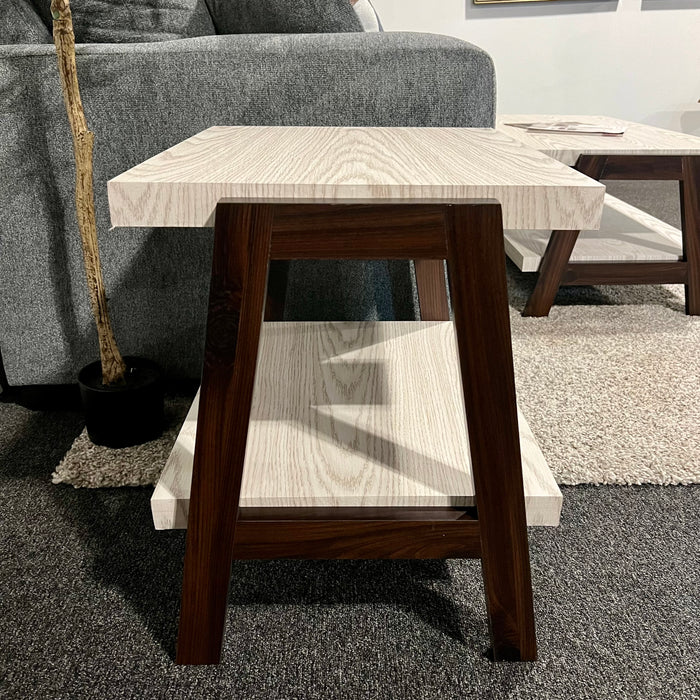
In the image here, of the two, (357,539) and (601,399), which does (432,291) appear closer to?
(601,399)

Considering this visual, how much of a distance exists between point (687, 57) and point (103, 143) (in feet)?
11.6

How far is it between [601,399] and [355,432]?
0.70 metres

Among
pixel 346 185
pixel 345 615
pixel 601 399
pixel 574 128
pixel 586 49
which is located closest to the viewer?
pixel 346 185

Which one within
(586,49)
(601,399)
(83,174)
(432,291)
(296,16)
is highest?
(296,16)

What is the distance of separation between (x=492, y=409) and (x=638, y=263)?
49.8 inches

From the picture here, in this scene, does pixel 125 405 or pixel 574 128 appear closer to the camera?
pixel 125 405

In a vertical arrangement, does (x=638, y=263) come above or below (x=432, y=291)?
below

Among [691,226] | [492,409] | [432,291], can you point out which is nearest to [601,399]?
[432,291]

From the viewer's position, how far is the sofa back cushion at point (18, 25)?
40.2 inches

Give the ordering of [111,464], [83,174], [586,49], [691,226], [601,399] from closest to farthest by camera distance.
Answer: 1. [83,174]
2. [111,464]
3. [601,399]
4. [691,226]
5. [586,49]

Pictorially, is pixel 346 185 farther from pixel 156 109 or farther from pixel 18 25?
pixel 18 25

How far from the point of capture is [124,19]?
107cm

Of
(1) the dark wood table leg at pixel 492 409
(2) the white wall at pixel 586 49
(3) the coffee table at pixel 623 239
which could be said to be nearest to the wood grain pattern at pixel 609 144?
(3) the coffee table at pixel 623 239

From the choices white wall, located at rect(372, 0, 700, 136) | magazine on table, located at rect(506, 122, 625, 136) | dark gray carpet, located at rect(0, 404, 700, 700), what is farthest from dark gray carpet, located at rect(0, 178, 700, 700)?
white wall, located at rect(372, 0, 700, 136)
